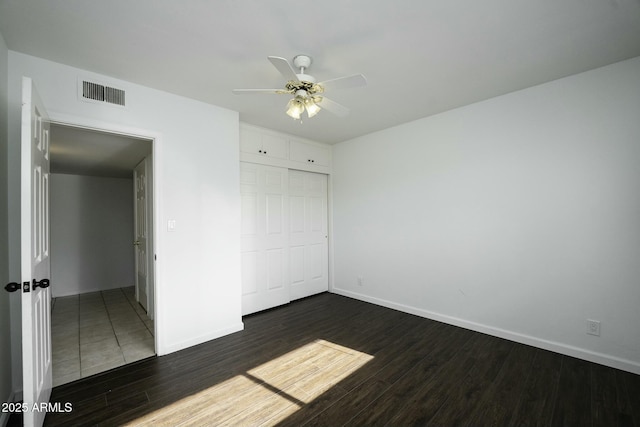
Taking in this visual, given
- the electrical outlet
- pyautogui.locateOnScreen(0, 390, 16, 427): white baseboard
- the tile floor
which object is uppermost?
the electrical outlet

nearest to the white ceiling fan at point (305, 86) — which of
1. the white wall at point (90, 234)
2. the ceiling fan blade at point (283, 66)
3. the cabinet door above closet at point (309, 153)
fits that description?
the ceiling fan blade at point (283, 66)

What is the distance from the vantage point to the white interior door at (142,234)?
373 centimetres

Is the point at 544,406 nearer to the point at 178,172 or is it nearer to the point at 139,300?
the point at 178,172

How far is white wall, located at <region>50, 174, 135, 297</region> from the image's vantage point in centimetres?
488

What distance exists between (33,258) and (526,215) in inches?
154

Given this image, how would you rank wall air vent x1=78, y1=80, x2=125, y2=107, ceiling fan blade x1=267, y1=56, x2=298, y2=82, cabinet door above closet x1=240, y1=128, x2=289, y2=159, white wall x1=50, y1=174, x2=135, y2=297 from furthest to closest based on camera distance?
white wall x1=50, y1=174, x2=135, y2=297 → cabinet door above closet x1=240, y1=128, x2=289, y2=159 → wall air vent x1=78, y1=80, x2=125, y2=107 → ceiling fan blade x1=267, y1=56, x2=298, y2=82

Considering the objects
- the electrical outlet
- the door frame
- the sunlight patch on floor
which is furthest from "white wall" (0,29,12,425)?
the electrical outlet

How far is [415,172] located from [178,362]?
3.38 metres

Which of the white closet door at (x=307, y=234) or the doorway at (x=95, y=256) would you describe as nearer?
the doorway at (x=95, y=256)

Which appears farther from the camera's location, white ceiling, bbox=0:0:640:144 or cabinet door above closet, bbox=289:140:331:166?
cabinet door above closet, bbox=289:140:331:166

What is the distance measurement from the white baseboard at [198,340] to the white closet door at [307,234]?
1.21 m

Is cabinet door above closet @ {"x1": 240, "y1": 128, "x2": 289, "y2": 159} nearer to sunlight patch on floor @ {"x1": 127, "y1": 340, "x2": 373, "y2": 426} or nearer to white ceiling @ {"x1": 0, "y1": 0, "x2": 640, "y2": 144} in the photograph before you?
white ceiling @ {"x1": 0, "y1": 0, "x2": 640, "y2": 144}

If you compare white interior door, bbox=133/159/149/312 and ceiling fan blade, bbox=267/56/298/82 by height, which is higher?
ceiling fan blade, bbox=267/56/298/82

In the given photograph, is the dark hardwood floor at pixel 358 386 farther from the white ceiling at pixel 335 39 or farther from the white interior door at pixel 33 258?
the white ceiling at pixel 335 39
